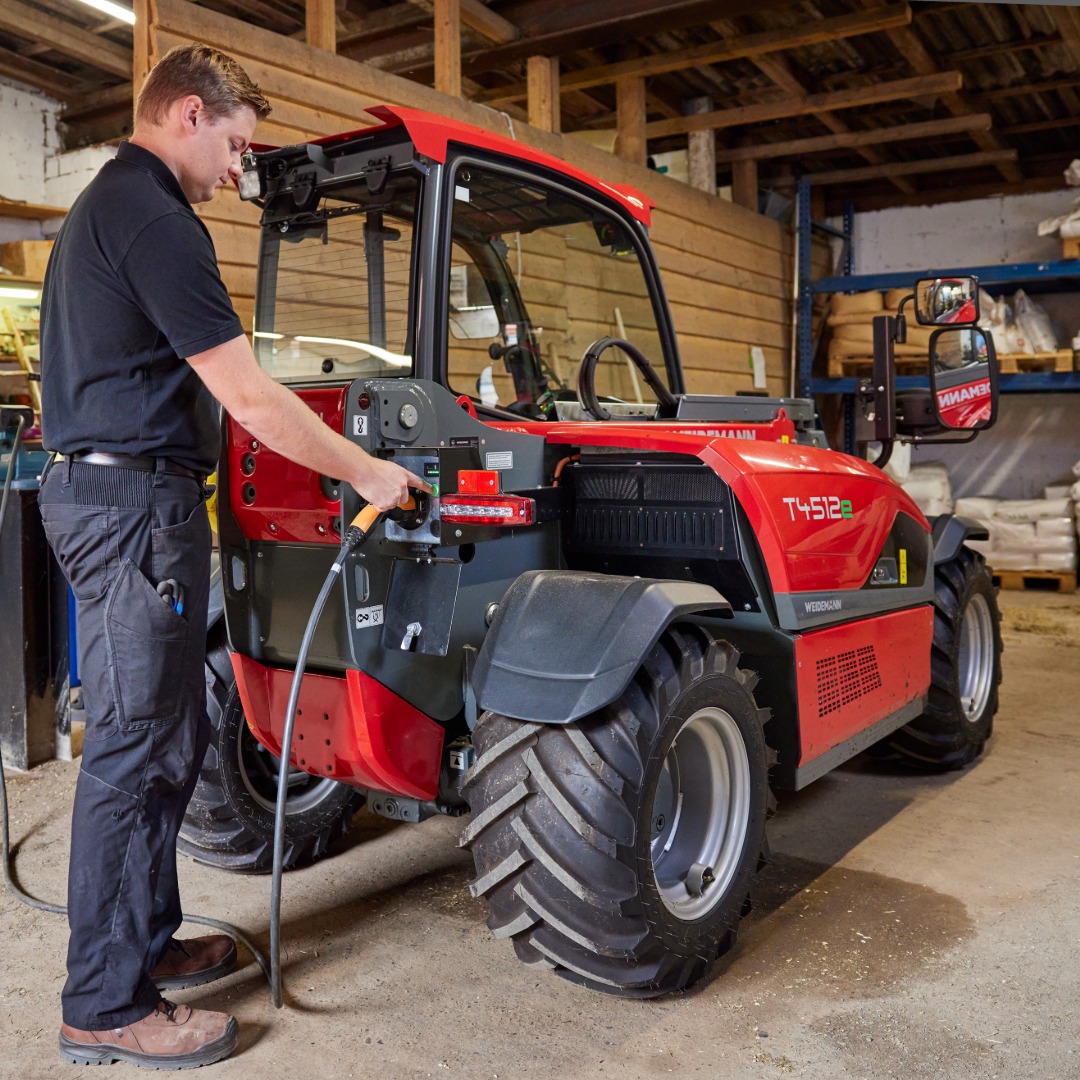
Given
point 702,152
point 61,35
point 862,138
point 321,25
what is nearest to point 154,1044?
point 321,25

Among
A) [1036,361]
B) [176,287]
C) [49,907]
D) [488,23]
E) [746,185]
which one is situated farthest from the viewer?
[746,185]

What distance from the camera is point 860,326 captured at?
9.70m

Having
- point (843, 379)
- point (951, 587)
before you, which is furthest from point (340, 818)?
point (843, 379)

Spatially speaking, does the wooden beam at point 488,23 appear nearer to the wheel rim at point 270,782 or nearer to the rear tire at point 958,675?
the rear tire at point 958,675

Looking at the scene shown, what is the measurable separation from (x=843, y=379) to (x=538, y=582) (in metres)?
8.10

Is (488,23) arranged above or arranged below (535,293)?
above

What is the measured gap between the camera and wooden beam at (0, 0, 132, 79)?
7.75m

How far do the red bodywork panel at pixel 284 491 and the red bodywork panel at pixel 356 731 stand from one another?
348 mm

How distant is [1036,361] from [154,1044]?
29.4ft

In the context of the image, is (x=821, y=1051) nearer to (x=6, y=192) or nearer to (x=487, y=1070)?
(x=487, y=1070)

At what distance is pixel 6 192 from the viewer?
31.6 ft

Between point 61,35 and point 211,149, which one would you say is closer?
point 211,149

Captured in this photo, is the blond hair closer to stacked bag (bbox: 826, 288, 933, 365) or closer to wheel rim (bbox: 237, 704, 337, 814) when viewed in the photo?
wheel rim (bbox: 237, 704, 337, 814)

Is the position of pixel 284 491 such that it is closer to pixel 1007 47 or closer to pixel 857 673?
pixel 857 673
